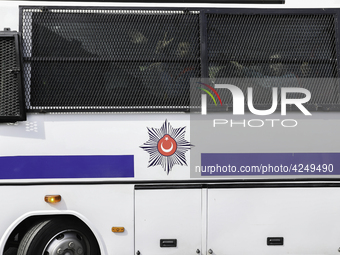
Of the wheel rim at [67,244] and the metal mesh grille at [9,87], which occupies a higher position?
the metal mesh grille at [9,87]

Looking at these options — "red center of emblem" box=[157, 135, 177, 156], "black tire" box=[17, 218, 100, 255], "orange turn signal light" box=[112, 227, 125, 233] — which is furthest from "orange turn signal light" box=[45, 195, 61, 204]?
"red center of emblem" box=[157, 135, 177, 156]

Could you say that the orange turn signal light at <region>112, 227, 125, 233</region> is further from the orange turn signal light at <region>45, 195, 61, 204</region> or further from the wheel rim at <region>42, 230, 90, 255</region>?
the orange turn signal light at <region>45, 195, 61, 204</region>

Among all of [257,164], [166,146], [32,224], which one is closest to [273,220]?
[257,164]

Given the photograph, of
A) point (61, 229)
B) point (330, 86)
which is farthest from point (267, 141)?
point (61, 229)

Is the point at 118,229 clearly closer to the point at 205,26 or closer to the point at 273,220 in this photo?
the point at 273,220

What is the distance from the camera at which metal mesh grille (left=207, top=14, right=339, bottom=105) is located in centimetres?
345

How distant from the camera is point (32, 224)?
11.5 feet

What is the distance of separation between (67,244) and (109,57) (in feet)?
6.60

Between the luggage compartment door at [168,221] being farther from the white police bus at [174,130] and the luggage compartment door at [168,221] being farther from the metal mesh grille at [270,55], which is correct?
the metal mesh grille at [270,55]

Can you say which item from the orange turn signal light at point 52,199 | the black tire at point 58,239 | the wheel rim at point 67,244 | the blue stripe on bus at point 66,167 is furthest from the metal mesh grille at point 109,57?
the wheel rim at point 67,244

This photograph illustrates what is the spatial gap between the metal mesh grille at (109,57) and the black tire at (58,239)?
125cm

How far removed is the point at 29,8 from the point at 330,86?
3237 mm

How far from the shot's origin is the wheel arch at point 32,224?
3.33m

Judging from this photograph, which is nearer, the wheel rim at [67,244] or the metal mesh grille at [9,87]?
the metal mesh grille at [9,87]
